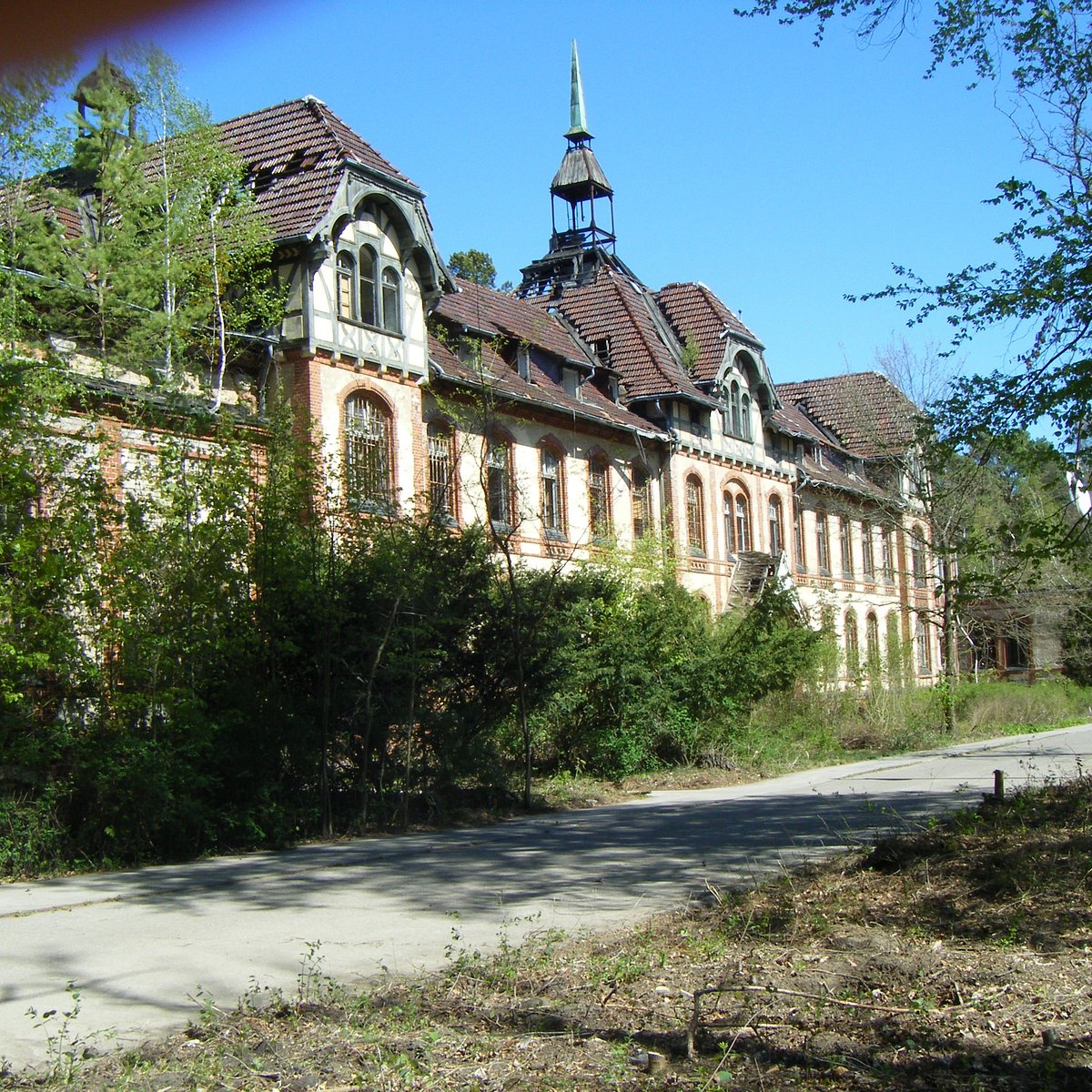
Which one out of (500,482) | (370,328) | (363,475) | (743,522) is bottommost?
(363,475)

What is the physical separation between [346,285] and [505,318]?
9940 mm

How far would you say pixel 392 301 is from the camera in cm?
Result: 2670

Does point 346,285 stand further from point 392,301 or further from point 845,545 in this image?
point 845,545

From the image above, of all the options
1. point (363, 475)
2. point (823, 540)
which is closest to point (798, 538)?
point (823, 540)

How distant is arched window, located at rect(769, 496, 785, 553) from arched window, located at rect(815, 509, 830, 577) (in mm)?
4304

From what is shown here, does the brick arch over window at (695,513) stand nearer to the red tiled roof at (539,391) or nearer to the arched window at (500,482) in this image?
the red tiled roof at (539,391)

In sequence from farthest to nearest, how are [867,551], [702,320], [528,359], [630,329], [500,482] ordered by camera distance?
[867,551]
[702,320]
[630,329]
[528,359]
[500,482]

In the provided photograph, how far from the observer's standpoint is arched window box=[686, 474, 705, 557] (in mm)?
38375

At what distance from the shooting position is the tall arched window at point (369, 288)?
26.0 meters

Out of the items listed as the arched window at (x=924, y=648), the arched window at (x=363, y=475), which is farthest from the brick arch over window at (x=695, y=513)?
the arched window at (x=924, y=648)

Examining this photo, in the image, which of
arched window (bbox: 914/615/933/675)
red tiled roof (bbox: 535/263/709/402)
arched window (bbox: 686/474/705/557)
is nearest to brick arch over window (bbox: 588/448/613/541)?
red tiled roof (bbox: 535/263/709/402)

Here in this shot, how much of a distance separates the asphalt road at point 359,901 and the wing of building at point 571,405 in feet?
15.2

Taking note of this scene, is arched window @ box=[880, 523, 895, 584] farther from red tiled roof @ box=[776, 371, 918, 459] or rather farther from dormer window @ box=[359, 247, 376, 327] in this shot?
dormer window @ box=[359, 247, 376, 327]

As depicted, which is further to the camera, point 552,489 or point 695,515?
point 695,515
